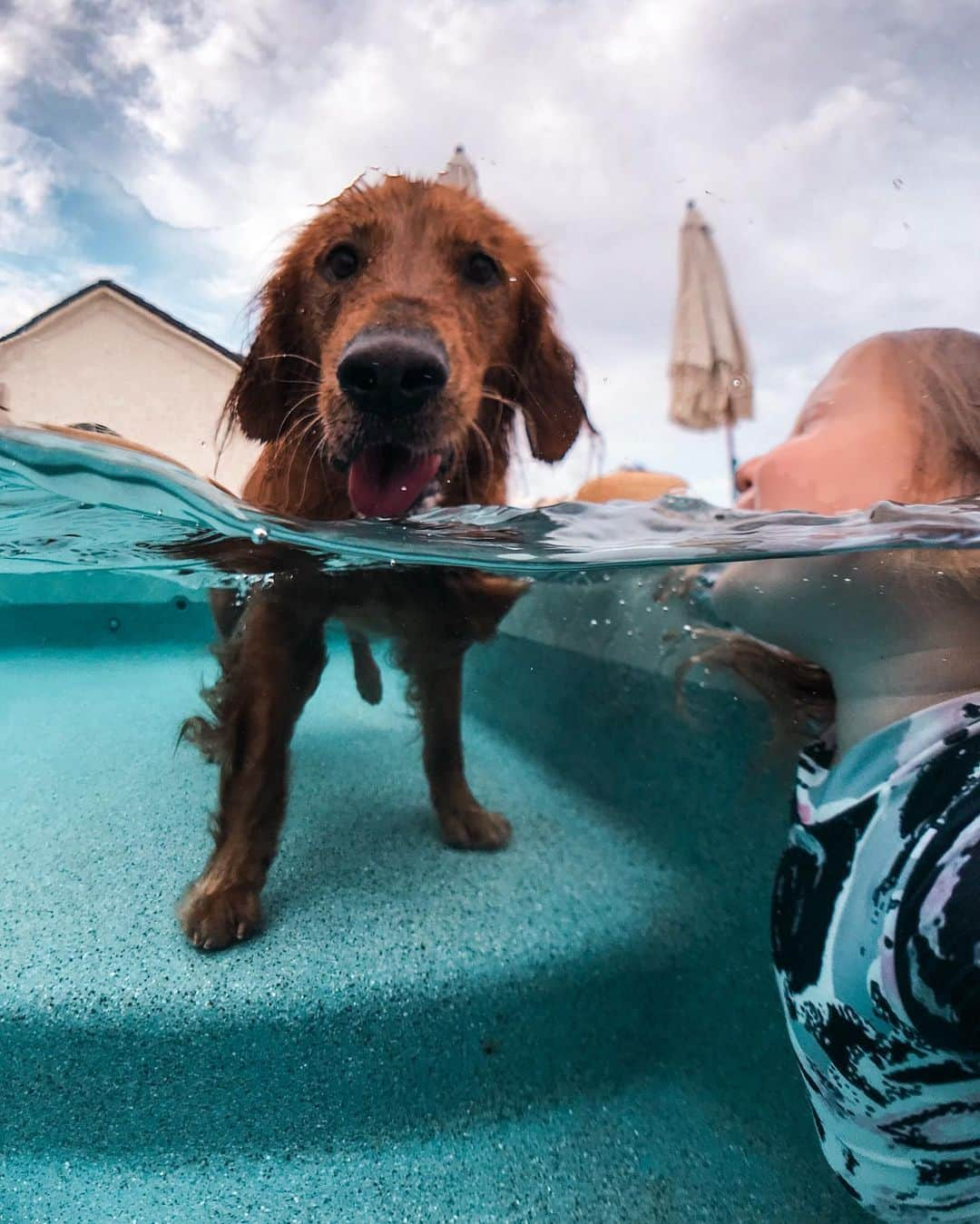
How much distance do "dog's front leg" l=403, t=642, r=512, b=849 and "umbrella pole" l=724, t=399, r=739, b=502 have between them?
0.83m

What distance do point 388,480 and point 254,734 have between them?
71 cm

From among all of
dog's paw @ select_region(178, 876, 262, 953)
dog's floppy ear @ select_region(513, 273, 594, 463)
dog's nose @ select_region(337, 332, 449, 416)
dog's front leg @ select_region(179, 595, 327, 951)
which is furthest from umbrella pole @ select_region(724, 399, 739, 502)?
dog's paw @ select_region(178, 876, 262, 953)

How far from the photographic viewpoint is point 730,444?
1847 millimetres

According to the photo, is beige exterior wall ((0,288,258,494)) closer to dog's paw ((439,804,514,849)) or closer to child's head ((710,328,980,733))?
dog's paw ((439,804,514,849))

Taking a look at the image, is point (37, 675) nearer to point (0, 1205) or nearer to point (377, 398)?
point (0, 1205)

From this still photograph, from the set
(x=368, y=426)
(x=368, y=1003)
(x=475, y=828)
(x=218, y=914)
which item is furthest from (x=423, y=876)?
(x=368, y=426)

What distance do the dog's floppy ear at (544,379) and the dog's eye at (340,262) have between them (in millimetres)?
386

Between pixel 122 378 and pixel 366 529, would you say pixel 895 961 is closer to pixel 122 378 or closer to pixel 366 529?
pixel 366 529

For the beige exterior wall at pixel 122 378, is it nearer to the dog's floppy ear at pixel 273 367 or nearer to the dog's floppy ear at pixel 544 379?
the dog's floppy ear at pixel 273 367

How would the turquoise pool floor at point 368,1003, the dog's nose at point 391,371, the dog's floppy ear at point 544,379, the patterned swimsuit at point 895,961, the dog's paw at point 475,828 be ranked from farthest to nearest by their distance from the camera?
the dog's paw at point 475,828 → the dog's floppy ear at point 544,379 → the turquoise pool floor at point 368,1003 → the dog's nose at point 391,371 → the patterned swimsuit at point 895,961

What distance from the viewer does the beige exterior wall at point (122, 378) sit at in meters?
1.63

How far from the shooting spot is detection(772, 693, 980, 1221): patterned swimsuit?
3.35 feet

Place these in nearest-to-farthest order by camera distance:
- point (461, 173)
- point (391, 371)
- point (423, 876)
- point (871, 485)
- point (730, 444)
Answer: point (391, 371) → point (871, 485) → point (461, 173) → point (730, 444) → point (423, 876)

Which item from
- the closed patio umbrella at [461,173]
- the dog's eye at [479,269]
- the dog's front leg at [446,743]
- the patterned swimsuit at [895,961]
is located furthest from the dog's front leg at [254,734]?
the patterned swimsuit at [895,961]
